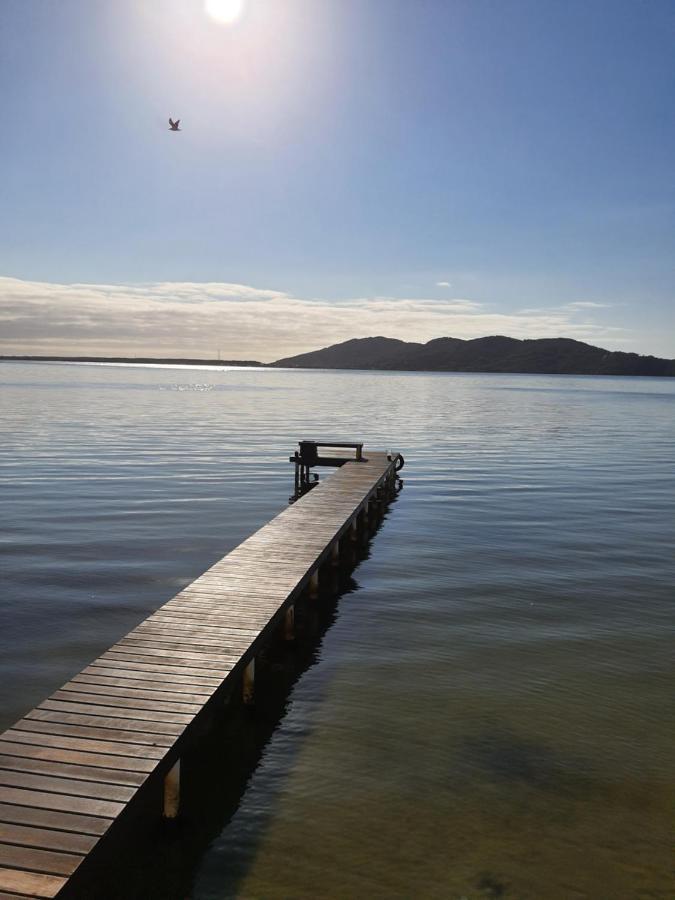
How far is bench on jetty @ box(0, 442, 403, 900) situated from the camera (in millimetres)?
5117

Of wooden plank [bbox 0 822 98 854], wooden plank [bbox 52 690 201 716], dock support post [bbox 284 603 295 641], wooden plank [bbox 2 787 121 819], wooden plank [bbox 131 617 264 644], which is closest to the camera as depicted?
wooden plank [bbox 0 822 98 854]

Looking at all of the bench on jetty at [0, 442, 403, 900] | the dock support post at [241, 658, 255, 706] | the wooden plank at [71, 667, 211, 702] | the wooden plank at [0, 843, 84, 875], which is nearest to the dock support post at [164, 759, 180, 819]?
the bench on jetty at [0, 442, 403, 900]

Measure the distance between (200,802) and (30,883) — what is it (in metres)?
3.01

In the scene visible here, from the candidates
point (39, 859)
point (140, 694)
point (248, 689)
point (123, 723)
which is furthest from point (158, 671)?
point (39, 859)

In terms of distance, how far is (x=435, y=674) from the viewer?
10.9 metres

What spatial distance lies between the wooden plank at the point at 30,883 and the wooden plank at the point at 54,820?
43 centimetres

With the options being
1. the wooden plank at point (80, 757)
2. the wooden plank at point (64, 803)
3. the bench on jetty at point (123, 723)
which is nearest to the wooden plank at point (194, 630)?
the bench on jetty at point (123, 723)

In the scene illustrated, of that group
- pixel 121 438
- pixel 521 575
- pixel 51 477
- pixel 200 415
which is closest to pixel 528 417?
pixel 200 415

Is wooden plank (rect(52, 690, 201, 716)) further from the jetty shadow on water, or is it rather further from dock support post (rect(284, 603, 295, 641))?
dock support post (rect(284, 603, 295, 641))

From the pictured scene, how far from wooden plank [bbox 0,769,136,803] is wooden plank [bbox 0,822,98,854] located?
1.44ft

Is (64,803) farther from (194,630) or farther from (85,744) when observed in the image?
(194,630)

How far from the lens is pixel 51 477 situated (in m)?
27.3

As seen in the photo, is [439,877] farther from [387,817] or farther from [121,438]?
[121,438]

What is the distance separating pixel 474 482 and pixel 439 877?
76.5 feet
